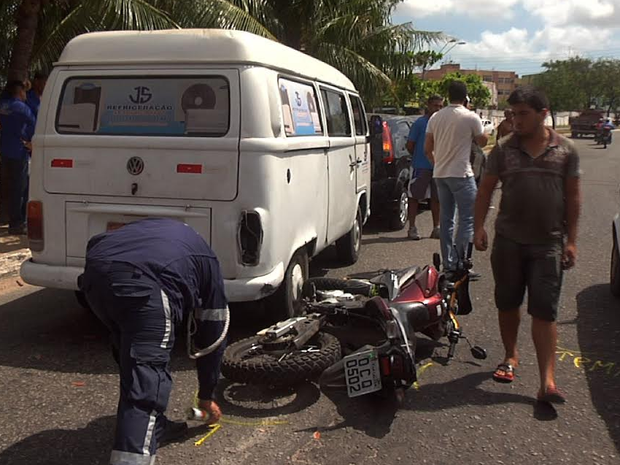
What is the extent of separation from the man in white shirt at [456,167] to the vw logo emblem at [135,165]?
3.08m

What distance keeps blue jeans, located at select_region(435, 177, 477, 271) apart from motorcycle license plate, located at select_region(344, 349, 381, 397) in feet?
9.19

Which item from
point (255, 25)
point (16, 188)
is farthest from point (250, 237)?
point (255, 25)

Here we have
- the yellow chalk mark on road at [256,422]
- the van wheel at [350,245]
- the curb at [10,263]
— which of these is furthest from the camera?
the van wheel at [350,245]

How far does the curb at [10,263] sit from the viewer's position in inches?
261

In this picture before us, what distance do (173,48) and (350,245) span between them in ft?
11.1

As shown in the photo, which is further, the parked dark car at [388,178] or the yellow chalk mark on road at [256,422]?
the parked dark car at [388,178]

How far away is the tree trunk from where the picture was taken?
887 cm

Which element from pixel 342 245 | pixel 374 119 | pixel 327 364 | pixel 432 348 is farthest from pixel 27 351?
pixel 374 119

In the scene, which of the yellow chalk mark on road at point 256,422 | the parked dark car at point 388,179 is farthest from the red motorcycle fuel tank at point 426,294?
the parked dark car at point 388,179

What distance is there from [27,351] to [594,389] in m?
3.81

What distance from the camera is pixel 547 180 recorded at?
12.8ft

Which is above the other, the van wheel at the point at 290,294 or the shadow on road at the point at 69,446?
the van wheel at the point at 290,294

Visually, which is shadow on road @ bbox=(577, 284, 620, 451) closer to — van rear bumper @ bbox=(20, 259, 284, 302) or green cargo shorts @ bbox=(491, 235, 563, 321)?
green cargo shorts @ bbox=(491, 235, 563, 321)

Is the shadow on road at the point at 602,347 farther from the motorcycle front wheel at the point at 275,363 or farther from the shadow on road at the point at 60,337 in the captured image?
the shadow on road at the point at 60,337
